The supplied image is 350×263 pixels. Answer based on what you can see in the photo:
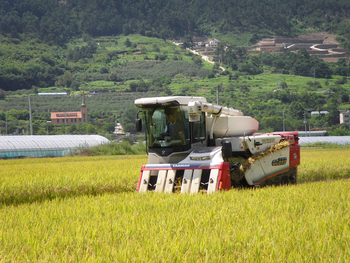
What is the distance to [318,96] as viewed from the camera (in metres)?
117

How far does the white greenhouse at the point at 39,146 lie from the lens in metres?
39.8

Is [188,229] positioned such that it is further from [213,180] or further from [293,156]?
[293,156]

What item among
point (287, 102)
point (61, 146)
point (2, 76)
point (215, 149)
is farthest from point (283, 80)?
point (215, 149)

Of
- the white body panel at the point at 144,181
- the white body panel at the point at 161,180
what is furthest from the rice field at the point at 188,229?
the white body panel at the point at 144,181

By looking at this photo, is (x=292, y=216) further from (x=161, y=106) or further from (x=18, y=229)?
(x=161, y=106)

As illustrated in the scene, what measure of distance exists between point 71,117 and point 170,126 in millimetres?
104578

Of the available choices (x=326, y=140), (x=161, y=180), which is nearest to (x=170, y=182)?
(x=161, y=180)

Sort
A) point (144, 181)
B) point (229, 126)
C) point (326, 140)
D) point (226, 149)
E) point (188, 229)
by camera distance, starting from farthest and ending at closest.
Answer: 1. point (326, 140)
2. point (229, 126)
3. point (144, 181)
4. point (226, 149)
5. point (188, 229)

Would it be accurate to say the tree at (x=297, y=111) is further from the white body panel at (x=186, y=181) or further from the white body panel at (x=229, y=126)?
the white body panel at (x=186, y=181)

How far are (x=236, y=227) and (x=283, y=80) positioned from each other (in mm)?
156657

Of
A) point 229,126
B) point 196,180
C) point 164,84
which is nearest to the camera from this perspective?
point 196,180

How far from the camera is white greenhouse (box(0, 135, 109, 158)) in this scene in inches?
1567

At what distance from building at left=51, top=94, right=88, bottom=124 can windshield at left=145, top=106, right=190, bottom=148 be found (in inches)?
3870

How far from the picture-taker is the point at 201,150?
11242mm
